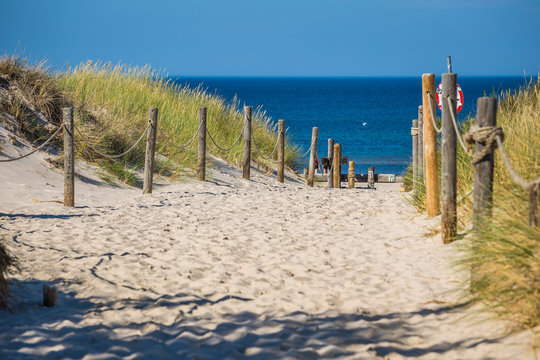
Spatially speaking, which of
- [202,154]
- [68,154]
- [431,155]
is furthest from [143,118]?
[431,155]

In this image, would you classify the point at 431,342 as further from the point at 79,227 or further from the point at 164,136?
the point at 164,136

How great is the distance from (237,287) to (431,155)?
3.30 metres

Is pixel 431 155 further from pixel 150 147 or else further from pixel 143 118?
pixel 143 118

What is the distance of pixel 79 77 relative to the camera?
14711 mm

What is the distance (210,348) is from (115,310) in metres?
1.07

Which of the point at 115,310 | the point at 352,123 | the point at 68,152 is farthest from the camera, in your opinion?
the point at 352,123

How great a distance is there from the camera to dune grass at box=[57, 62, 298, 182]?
12354 millimetres

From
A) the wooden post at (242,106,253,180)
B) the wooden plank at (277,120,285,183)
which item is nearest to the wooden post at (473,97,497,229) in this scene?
the wooden post at (242,106,253,180)

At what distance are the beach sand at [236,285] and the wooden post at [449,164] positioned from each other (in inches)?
9.9

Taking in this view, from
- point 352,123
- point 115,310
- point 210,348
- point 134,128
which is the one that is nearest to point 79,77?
point 134,128

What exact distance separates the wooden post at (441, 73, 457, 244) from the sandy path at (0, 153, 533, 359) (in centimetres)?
26

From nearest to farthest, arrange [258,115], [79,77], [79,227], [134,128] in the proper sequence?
[79,227] < [134,128] < [79,77] < [258,115]

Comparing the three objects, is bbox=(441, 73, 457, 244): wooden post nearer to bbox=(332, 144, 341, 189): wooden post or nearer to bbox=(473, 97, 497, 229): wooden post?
bbox=(473, 97, 497, 229): wooden post

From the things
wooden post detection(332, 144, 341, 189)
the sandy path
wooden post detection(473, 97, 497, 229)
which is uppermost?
wooden post detection(473, 97, 497, 229)
